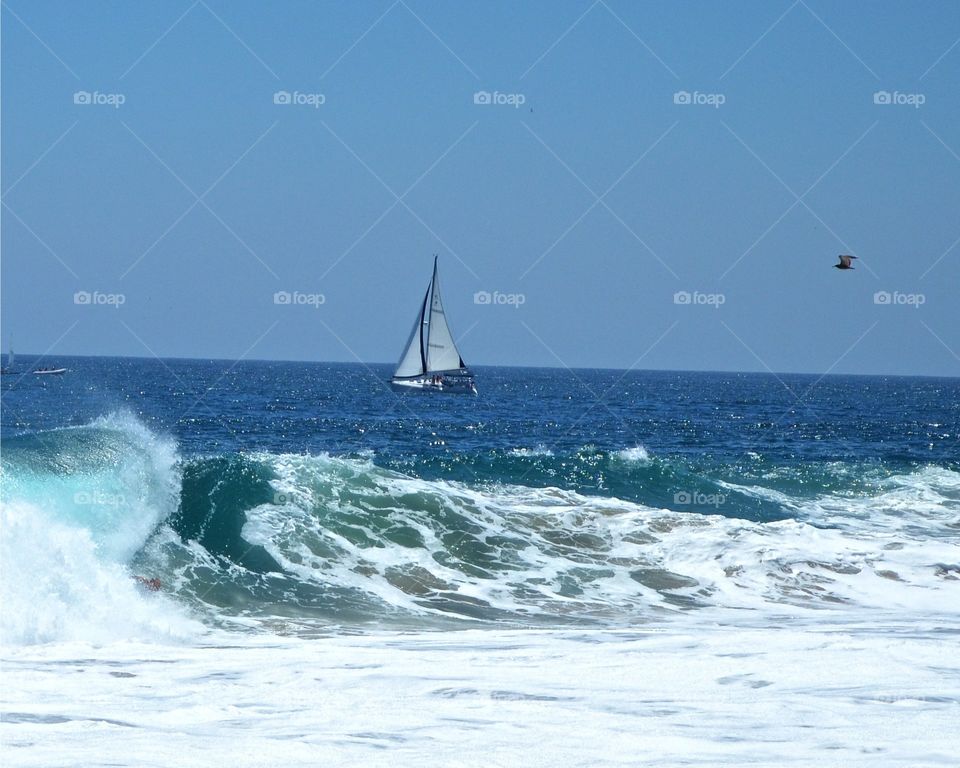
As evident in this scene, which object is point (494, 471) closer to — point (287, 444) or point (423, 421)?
point (287, 444)

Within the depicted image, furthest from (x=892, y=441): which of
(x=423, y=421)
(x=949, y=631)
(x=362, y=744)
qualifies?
(x=362, y=744)

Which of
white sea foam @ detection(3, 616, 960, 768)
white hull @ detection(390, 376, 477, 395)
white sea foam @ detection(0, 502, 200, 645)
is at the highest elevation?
white hull @ detection(390, 376, 477, 395)

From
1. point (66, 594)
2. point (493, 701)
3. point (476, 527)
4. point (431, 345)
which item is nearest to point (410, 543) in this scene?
point (476, 527)

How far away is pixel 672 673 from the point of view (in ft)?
41.3

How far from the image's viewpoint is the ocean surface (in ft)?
32.8

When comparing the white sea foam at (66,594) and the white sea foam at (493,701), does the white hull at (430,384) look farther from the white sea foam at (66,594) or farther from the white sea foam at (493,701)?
the white sea foam at (493,701)

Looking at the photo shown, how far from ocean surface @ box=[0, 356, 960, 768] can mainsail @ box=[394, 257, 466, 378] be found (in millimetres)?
30161

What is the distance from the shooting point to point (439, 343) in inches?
2689

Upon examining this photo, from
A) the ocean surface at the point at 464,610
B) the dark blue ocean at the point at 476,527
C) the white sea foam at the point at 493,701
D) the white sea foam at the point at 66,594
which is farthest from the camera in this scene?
the dark blue ocean at the point at 476,527

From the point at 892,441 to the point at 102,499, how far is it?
42970 millimetres

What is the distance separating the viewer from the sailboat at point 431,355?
215 feet

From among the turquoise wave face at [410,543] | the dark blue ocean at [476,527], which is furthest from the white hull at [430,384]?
the turquoise wave face at [410,543]

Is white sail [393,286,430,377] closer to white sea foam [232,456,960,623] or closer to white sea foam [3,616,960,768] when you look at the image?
white sea foam [232,456,960,623]

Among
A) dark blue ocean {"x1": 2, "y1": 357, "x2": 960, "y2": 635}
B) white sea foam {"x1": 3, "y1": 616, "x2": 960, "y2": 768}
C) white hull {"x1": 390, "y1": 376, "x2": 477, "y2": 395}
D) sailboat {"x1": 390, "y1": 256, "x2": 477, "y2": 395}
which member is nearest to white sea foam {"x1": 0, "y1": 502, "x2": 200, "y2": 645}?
white sea foam {"x1": 3, "y1": 616, "x2": 960, "y2": 768}
